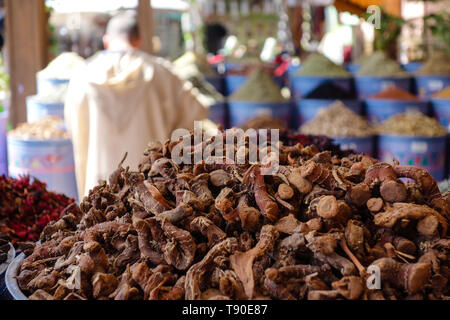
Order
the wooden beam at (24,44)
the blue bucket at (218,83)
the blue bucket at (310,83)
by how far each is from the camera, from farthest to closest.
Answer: the blue bucket at (218,83) → the blue bucket at (310,83) → the wooden beam at (24,44)

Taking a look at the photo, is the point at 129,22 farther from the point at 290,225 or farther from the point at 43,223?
the point at 290,225

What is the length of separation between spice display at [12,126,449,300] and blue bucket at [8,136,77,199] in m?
1.68

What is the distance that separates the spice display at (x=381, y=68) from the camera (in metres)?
4.20

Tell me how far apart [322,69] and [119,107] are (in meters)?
2.18

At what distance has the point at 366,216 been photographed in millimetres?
947

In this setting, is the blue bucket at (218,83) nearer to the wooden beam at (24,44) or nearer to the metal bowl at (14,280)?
the wooden beam at (24,44)

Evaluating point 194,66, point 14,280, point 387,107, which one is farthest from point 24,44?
point 14,280

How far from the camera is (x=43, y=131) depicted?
8.98 ft

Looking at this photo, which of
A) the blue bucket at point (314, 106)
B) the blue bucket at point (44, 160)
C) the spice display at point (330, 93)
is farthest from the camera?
the spice display at point (330, 93)

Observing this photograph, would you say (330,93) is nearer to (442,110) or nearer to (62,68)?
(442,110)

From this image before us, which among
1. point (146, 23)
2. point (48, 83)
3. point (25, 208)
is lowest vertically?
point (25, 208)

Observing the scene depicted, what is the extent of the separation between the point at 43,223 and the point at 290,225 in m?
0.83

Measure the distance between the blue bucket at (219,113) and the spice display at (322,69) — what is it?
0.75 m

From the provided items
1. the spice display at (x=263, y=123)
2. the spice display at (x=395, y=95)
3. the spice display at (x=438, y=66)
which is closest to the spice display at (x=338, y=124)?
the spice display at (x=263, y=123)
